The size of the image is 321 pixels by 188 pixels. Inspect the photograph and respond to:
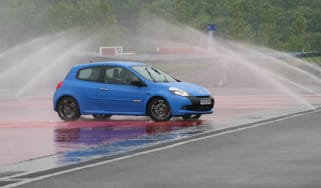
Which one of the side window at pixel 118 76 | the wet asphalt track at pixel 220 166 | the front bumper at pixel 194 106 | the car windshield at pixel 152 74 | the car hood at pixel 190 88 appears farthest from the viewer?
the car windshield at pixel 152 74

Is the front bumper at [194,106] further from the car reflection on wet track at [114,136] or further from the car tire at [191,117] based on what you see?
the car tire at [191,117]

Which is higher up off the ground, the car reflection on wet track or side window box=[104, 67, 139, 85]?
side window box=[104, 67, 139, 85]

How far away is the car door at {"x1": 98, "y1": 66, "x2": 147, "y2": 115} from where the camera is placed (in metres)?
24.1

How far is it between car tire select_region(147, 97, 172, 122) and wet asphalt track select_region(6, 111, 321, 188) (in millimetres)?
4234

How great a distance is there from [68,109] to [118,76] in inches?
59.8

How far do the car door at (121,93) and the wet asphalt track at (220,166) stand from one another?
15.8 ft

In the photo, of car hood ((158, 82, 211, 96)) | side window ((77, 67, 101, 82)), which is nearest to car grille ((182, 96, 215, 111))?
car hood ((158, 82, 211, 96))

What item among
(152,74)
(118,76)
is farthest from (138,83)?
(152,74)

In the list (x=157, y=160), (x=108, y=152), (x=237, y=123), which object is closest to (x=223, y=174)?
(x=157, y=160)

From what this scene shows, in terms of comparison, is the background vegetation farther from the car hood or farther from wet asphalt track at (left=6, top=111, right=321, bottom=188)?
wet asphalt track at (left=6, top=111, right=321, bottom=188)

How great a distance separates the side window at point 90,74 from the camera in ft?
81.6

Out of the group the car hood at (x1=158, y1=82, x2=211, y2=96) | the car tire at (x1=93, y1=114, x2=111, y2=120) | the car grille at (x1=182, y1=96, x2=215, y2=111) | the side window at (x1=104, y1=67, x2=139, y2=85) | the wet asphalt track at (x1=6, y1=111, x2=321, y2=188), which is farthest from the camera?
the car tire at (x1=93, y1=114, x2=111, y2=120)

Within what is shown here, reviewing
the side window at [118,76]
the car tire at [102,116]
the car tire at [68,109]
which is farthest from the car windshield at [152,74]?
the car tire at [68,109]

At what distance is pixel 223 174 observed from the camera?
13.4 metres
